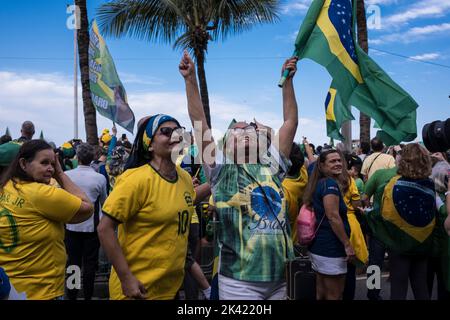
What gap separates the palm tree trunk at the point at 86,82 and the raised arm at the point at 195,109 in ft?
26.3

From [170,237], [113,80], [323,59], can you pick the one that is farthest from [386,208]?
[113,80]

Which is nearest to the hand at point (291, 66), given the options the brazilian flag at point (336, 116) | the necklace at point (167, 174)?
the necklace at point (167, 174)

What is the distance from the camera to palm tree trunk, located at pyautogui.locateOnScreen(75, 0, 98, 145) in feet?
36.1

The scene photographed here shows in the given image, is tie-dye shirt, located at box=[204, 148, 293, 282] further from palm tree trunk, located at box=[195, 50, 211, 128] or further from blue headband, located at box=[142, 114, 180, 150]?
palm tree trunk, located at box=[195, 50, 211, 128]

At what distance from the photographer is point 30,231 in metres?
3.12

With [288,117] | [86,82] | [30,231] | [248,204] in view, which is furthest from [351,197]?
[86,82]

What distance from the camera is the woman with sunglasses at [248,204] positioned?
116 inches

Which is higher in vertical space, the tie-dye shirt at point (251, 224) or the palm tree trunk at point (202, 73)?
the palm tree trunk at point (202, 73)

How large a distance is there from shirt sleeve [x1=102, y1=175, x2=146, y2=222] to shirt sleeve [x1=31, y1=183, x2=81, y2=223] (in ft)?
1.41

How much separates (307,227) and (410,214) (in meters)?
1.00

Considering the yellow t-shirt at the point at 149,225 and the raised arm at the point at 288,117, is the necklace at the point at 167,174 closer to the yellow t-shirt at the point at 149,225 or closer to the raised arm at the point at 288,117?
the yellow t-shirt at the point at 149,225

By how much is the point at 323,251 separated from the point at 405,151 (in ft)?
4.25
